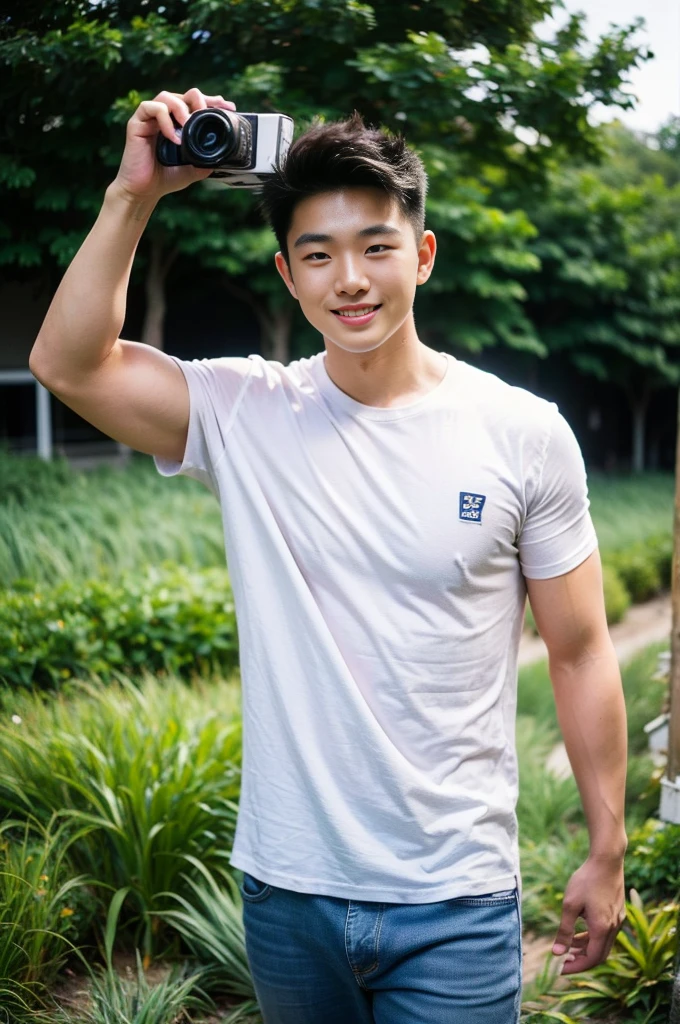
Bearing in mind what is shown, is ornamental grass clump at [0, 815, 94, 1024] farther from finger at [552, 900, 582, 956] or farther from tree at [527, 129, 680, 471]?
tree at [527, 129, 680, 471]

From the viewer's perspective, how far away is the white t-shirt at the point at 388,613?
5.48ft

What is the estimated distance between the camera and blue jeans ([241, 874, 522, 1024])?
1.62 meters

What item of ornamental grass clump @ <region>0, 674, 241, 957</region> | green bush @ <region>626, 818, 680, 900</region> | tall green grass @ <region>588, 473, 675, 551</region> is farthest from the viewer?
tall green grass @ <region>588, 473, 675, 551</region>

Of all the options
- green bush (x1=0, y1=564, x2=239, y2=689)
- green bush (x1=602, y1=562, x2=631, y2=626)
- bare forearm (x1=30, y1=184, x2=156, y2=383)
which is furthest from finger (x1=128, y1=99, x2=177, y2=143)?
green bush (x1=602, y1=562, x2=631, y2=626)

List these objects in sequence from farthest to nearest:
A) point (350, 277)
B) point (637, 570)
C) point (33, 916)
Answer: point (637, 570) → point (33, 916) → point (350, 277)

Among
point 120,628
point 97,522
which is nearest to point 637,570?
point 97,522

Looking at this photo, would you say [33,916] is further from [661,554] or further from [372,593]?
[661,554]

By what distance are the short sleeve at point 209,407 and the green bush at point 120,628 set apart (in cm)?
163

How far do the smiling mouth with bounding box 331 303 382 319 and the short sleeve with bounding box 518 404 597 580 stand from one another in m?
0.38

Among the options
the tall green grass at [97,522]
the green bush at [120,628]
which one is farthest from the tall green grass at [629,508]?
the green bush at [120,628]

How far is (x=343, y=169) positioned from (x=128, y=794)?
6.24 ft

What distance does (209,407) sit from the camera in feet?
5.95

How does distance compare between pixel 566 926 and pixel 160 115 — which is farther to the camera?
pixel 566 926

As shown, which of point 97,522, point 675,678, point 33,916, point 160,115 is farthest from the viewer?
point 97,522
